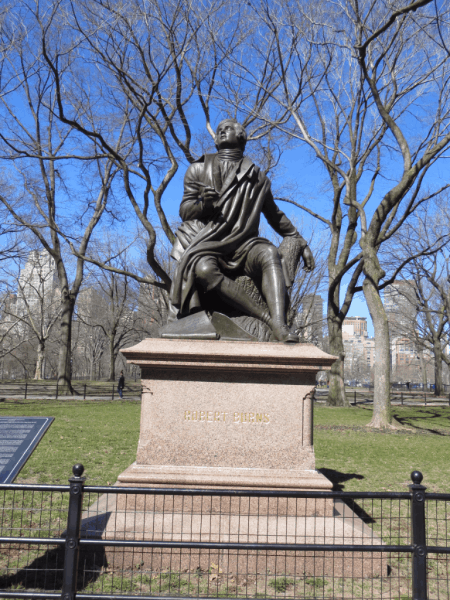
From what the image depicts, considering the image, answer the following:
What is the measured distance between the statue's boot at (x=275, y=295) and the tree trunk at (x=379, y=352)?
1093 cm

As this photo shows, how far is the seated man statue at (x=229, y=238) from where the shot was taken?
5.21 metres

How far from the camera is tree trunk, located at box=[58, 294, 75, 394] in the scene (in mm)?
24172

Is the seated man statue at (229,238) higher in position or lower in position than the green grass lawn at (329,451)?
higher

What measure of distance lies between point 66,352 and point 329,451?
58.2ft

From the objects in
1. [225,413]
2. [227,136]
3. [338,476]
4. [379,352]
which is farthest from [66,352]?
[225,413]

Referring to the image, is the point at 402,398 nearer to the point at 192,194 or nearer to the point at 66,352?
the point at 66,352

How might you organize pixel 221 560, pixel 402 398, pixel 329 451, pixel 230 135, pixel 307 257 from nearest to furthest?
1. pixel 221 560
2. pixel 230 135
3. pixel 307 257
4. pixel 329 451
5. pixel 402 398

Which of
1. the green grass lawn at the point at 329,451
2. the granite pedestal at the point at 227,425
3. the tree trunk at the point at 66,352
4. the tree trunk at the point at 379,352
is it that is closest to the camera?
the granite pedestal at the point at 227,425

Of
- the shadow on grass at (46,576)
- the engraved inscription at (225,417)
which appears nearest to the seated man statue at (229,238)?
the engraved inscription at (225,417)

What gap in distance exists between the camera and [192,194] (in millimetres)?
5840

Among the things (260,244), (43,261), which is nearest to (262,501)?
(260,244)

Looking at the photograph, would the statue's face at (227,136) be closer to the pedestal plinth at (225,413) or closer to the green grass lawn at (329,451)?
the pedestal plinth at (225,413)

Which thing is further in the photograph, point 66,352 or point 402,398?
point 402,398

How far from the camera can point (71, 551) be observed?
2844 mm
